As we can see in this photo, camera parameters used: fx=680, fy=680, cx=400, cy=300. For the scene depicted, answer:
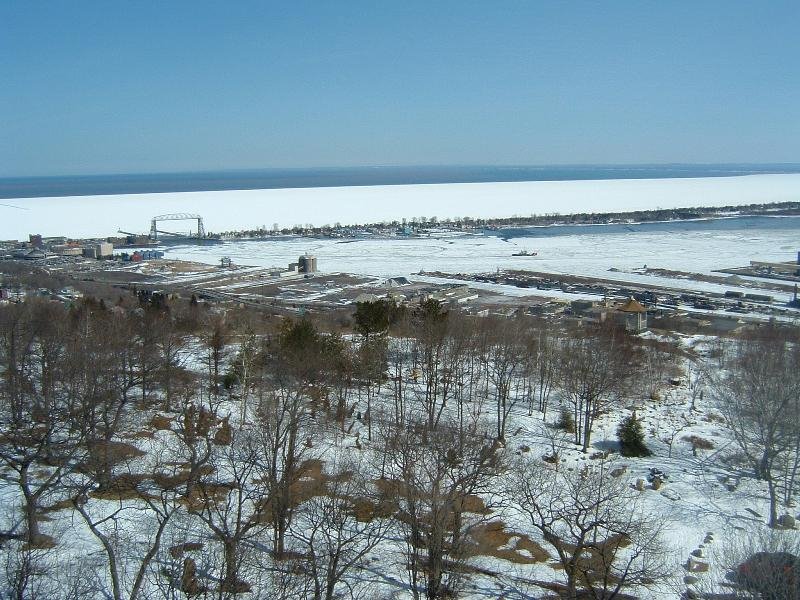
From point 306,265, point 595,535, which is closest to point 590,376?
point 595,535

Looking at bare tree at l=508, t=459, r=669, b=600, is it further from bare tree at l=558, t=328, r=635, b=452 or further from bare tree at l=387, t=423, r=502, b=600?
bare tree at l=558, t=328, r=635, b=452

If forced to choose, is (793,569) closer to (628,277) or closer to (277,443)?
(277,443)

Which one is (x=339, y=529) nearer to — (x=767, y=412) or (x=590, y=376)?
(x=767, y=412)

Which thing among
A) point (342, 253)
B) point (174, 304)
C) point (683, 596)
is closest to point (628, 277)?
point (342, 253)

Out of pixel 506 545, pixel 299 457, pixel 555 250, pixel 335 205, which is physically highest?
pixel 335 205

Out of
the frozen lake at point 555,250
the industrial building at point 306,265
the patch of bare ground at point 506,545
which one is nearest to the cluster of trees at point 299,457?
the patch of bare ground at point 506,545

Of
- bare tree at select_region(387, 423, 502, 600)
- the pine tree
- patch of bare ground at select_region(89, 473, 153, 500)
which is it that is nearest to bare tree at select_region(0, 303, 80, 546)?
patch of bare ground at select_region(89, 473, 153, 500)
